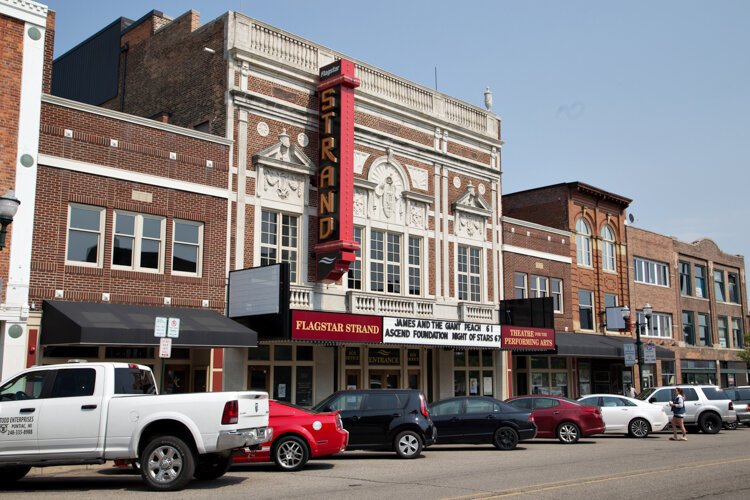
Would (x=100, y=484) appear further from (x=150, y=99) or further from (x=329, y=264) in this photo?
(x=150, y=99)

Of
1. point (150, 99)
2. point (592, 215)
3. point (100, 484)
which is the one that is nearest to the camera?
point (100, 484)

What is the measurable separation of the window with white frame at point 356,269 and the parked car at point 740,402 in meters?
13.4

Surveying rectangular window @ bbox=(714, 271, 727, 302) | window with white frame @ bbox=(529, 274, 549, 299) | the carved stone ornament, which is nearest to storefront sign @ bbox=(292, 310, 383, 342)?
the carved stone ornament

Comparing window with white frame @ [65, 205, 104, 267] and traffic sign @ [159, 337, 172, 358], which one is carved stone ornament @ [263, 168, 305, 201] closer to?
window with white frame @ [65, 205, 104, 267]

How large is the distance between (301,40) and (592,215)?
20092mm

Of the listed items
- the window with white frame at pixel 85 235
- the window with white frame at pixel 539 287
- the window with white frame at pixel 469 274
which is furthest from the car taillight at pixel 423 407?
the window with white frame at pixel 539 287

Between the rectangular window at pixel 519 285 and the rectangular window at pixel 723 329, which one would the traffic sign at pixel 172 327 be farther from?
the rectangular window at pixel 723 329

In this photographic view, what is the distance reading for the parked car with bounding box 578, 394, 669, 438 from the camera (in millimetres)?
24328

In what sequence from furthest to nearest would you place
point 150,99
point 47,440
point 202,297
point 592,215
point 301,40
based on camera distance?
point 592,215 → point 150,99 → point 301,40 → point 202,297 → point 47,440

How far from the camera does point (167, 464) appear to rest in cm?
1181

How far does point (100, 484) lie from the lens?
12.9m

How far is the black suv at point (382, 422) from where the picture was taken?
17.7m

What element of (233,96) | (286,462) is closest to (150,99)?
(233,96)

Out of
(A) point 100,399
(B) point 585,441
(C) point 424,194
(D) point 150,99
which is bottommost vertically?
(B) point 585,441
